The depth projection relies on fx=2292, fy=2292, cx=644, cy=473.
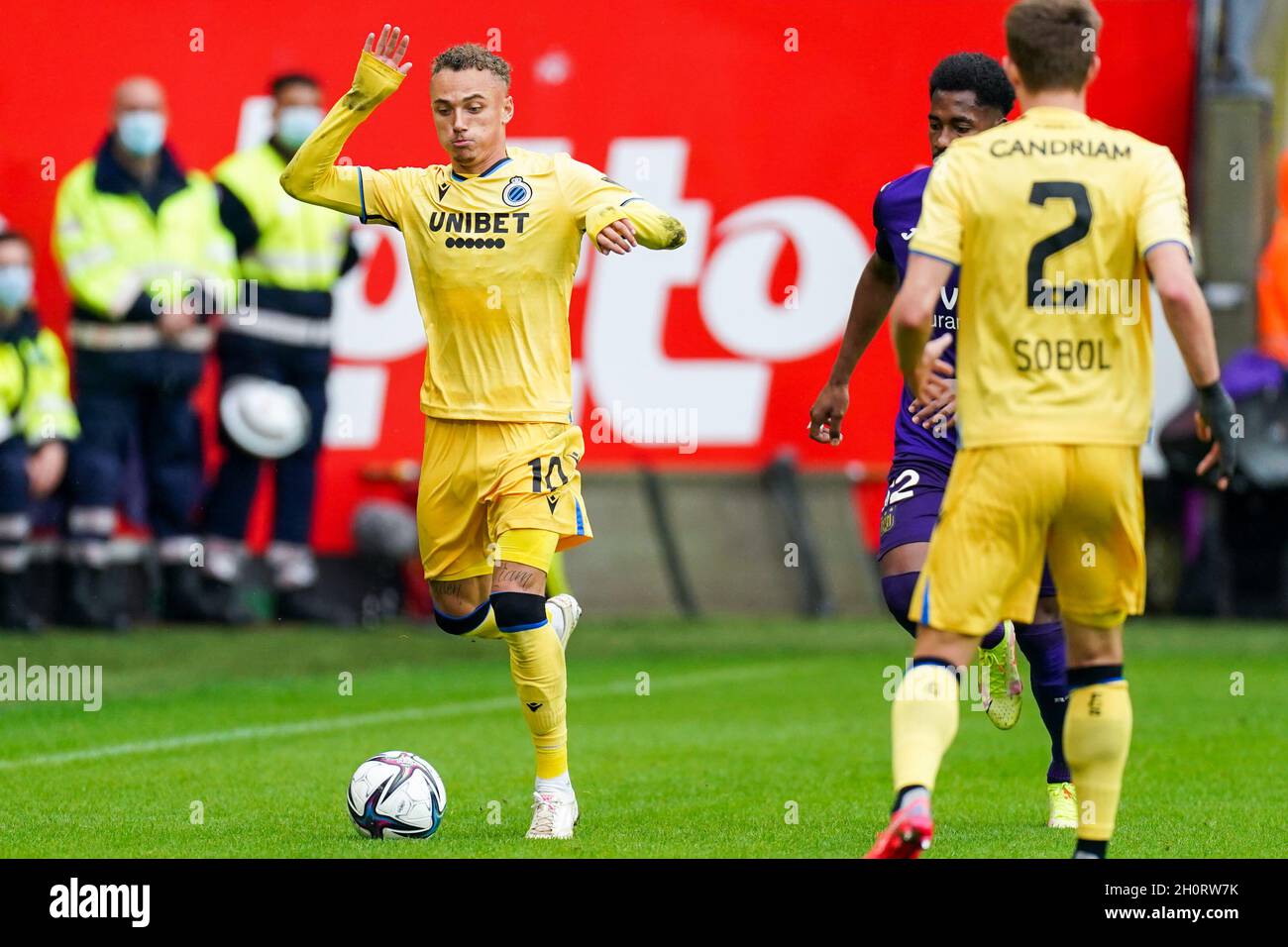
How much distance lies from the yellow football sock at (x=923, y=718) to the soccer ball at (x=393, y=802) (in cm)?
194

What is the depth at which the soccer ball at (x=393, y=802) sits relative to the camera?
723cm

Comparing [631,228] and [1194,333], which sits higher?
[631,228]

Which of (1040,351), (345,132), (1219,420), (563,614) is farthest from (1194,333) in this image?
(345,132)

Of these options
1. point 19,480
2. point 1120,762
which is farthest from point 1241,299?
point 1120,762

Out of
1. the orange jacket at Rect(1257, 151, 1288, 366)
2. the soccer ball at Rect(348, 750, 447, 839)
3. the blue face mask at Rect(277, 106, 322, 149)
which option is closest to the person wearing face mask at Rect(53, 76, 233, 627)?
the blue face mask at Rect(277, 106, 322, 149)

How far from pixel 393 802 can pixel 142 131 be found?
9318 millimetres

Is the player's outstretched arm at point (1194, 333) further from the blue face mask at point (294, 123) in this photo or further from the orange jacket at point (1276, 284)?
the orange jacket at point (1276, 284)

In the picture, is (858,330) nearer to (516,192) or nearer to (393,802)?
(516,192)

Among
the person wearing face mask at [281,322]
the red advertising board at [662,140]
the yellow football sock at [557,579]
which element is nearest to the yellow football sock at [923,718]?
the yellow football sock at [557,579]

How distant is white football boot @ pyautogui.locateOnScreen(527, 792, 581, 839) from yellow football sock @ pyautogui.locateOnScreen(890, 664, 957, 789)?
1668 millimetres

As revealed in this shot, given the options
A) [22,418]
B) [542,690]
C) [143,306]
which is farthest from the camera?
[143,306]

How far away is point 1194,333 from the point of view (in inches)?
224

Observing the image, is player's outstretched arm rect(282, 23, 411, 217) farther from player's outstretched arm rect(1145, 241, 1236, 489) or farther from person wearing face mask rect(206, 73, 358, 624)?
person wearing face mask rect(206, 73, 358, 624)
